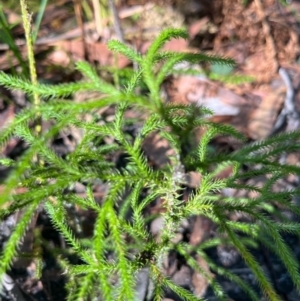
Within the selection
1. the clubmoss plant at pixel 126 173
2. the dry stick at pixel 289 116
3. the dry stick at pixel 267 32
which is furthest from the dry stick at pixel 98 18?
the clubmoss plant at pixel 126 173

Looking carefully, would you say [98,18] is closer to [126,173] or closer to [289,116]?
[289,116]

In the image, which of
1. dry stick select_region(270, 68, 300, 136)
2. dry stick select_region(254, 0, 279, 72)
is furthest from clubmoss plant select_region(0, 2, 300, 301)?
dry stick select_region(254, 0, 279, 72)

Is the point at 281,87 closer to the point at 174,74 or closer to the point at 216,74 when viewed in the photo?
the point at 216,74

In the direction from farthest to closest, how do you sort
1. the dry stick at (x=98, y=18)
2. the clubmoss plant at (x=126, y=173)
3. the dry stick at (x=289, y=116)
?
1. the dry stick at (x=98, y=18)
2. the dry stick at (x=289, y=116)
3. the clubmoss plant at (x=126, y=173)

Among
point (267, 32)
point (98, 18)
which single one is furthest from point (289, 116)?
point (98, 18)

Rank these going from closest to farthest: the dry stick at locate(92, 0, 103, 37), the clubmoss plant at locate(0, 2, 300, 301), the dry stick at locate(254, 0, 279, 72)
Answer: the clubmoss plant at locate(0, 2, 300, 301) → the dry stick at locate(254, 0, 279, 72) → the dry stick at locate(92, 0, 103, 37)

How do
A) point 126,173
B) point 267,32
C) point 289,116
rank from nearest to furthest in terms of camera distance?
point 126,173
point 289,116
point 267,32

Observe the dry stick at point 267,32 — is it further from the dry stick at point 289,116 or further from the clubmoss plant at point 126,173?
the clubmoss plant at point 126,173

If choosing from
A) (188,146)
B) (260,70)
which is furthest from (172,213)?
(260,70)

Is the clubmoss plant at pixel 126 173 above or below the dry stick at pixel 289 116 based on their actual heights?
above

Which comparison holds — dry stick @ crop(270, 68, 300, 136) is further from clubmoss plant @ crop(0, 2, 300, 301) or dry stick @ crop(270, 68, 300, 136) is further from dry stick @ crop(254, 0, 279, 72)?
clubmoss plant @ crop(0, 2, 300, 301)

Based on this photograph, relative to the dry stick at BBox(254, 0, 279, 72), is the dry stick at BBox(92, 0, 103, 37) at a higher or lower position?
higher
